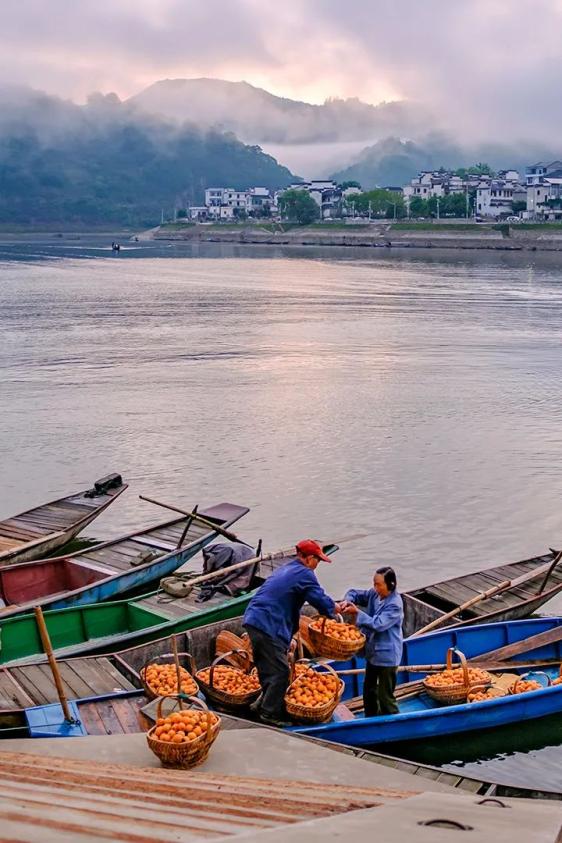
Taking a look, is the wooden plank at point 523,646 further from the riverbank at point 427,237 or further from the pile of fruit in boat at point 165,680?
the riverbank at point 427,237

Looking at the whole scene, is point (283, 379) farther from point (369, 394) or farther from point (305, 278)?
point (305, 278)

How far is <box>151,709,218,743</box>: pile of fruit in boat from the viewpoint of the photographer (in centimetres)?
789

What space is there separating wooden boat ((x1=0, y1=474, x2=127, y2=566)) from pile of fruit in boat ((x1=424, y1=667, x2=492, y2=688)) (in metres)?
8.46

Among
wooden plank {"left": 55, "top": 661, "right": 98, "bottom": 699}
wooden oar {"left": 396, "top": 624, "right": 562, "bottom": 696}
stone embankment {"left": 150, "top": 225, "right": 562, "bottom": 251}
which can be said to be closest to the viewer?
wooden plank {"left": 55, "top": 661, "right": 98, "bottom": 699}

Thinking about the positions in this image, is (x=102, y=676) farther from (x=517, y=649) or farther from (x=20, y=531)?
(x=20, y=531)

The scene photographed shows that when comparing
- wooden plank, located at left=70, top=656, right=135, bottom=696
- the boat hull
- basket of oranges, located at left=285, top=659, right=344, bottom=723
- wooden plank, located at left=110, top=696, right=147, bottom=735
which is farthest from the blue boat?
the boat hull

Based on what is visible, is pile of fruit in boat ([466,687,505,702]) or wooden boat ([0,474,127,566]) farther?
wooden boat ([0,474,127,566])

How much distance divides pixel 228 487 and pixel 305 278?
7943 centimetres

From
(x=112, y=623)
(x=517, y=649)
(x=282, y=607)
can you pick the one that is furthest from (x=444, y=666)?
(x=112, y=623)

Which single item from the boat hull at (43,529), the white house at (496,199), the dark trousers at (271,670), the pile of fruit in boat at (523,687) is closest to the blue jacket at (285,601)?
the dark trousers at (271,670)

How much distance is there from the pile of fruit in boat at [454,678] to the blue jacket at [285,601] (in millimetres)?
3015

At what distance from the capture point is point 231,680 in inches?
443

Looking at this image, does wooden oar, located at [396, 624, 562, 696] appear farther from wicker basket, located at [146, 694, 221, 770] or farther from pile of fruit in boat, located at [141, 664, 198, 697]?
wicker basket, located at [146, 694, 221, 770]

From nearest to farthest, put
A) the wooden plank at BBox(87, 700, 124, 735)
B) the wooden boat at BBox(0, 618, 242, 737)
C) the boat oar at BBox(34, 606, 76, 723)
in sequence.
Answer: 1. the boat oar at BBox(34, 606, 76, 723)
2. the wooden boat at BBox(0, 618, 242, 737)
3. the wooden plank at BBox(87, 700, 124, 735)
